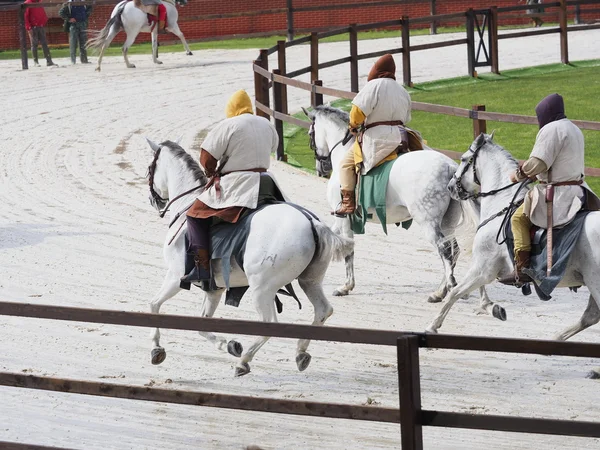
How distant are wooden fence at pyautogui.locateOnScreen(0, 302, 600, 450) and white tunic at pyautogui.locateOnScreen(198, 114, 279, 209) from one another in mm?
2767

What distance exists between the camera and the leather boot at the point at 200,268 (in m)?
8.31

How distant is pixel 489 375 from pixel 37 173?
1054cm

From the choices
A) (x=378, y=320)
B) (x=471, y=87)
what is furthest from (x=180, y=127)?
(x=378, y=320)

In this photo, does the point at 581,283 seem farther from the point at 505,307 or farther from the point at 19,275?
the point at 19,275

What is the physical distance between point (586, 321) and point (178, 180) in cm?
333

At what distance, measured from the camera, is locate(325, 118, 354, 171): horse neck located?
1097 cm

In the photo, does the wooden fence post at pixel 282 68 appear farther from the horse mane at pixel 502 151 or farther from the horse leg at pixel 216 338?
the horse leg at pixel 216 338

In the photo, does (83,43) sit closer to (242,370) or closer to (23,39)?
(23,39)

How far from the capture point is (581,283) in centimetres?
827

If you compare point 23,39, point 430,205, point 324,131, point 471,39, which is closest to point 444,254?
point 430,205

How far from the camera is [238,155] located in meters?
8.48

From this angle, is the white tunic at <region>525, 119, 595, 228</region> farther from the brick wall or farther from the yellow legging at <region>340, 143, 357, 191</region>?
the brick wall

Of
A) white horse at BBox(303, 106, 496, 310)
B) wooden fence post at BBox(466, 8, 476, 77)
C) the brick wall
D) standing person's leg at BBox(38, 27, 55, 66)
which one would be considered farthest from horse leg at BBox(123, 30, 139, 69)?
white horse at BBox(303, 106, 496, 310)

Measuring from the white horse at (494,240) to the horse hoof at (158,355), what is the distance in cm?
212
